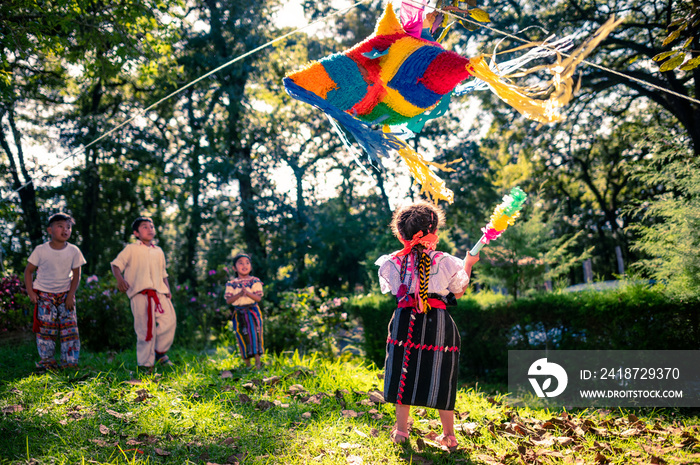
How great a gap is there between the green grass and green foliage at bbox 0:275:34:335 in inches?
129

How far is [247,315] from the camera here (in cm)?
520

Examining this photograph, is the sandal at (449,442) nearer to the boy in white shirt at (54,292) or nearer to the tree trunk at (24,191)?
the boy in white shirt at (54,292)

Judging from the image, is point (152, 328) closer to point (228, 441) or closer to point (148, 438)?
point (148, 438)

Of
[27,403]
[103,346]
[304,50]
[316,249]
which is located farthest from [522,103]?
[304,50]

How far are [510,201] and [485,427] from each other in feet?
5.83

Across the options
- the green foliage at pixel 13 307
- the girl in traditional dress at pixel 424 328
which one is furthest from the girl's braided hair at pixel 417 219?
the green foliage at pixel 13 307

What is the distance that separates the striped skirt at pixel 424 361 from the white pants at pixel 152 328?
3205 mm

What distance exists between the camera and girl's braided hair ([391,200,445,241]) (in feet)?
10.1

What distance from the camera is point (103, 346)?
7.64 metres

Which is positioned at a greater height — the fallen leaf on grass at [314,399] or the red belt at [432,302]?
the red belt at [432,302]

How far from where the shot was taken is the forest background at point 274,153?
5.44 meters

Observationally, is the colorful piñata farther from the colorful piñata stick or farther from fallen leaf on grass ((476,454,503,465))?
fallen leaf on grass ((476,454,503,465))

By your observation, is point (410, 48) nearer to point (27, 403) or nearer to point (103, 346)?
point (27, 403)

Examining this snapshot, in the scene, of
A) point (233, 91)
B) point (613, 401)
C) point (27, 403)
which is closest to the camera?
point (27, 403)
